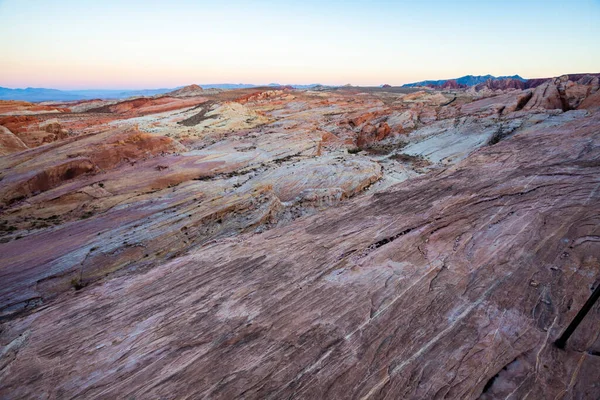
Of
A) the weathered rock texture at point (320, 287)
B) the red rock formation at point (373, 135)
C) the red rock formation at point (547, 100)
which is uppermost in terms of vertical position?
the red rock formation at point (547, 100)

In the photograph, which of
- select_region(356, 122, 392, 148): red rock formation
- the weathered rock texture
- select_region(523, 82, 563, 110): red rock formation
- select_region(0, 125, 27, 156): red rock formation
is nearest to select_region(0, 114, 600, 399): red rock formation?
the weathered rock texture

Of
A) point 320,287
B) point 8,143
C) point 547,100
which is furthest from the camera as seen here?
point 547,100

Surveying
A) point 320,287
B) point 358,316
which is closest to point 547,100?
point 320,287

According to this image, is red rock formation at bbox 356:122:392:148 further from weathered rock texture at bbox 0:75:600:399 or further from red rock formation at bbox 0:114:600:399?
red rock formation at bbox 0:114:600:399

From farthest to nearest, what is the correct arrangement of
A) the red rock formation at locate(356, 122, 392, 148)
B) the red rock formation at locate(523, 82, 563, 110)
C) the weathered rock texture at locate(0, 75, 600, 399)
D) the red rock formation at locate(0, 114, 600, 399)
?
the red rock formation at locate(356, 122, 392, 148), the red rock formation at locate(523, 82, 563, 110), the weathered rock texture at locate(0, 75, 600, 399), the red rock formation at locate(0, 114, 600, 399)

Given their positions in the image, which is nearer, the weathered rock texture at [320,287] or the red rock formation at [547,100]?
the weathered rock texture at [320,287]

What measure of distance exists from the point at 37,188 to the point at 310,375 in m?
21.3

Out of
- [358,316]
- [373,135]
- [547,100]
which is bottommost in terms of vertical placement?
[358,316]

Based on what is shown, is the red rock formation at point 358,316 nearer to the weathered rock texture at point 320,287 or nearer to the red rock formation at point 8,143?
the weathered rock texture at point 320,287

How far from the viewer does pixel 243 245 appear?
9516mm

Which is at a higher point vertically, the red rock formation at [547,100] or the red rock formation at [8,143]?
the red rock formation at [547,100]

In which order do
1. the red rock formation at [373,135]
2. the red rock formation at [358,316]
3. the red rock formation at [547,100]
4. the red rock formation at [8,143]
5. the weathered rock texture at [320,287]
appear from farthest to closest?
1. the red rock formation at [373,135]
2. the red rock formation at [547,100]
3. the red rock formation at [8,143]
4. the weathered rock texture at [320,287]
5. the red rock formation at [358,316]

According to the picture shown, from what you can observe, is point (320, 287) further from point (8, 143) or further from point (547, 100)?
point (547, 100)

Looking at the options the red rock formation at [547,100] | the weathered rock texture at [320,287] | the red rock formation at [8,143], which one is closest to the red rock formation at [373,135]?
the red rock formation at [547,100]
